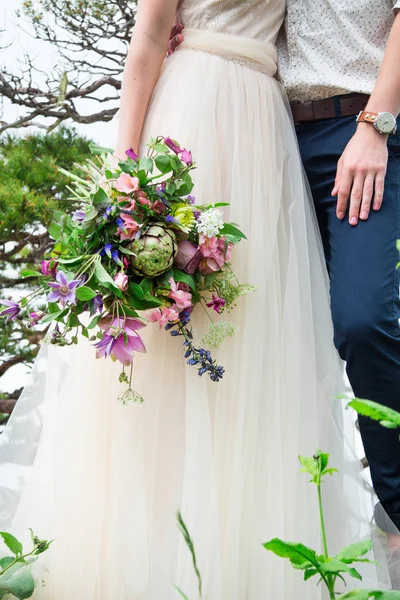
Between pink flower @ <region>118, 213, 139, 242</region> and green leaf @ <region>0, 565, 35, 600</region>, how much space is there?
0.48 metres

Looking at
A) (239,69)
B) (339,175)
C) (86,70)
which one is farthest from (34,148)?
(339,175)

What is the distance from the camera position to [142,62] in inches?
48.5

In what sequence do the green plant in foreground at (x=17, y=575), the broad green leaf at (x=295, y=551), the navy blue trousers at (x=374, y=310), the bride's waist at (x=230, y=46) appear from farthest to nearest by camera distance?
the bride's waist at (x=230, y=46)
the navy blue trousers at (x=374, y=310)
the green plant in foreground at (x=17, y=575)
the broad green leaf at (x=295, y=551)

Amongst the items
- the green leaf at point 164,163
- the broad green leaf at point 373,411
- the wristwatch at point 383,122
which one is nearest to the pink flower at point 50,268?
the green leaf at point 164,163

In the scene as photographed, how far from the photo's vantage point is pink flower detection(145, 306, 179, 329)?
1.03m

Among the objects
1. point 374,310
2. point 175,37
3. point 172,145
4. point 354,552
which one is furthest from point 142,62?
point 354,552

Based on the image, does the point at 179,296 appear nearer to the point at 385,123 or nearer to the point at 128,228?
the point at 128,228

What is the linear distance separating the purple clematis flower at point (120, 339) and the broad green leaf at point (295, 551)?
53cm

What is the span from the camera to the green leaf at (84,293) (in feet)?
3.13

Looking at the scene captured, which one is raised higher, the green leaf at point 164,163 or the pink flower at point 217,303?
the green leaf at point 164,163

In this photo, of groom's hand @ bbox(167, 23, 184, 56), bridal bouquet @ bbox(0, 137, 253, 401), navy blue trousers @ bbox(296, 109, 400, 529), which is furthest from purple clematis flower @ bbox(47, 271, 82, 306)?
groom's hand @ bbox(167, 23, 184, 56)

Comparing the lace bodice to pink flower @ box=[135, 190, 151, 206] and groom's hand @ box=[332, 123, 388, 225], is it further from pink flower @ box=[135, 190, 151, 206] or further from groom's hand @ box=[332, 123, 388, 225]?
pink flower @ box=[135, 190, 151, 206]

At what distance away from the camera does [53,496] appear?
3.51 feet

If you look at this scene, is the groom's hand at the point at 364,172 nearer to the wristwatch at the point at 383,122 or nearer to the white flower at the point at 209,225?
the wristwatch at the point at 383,122
